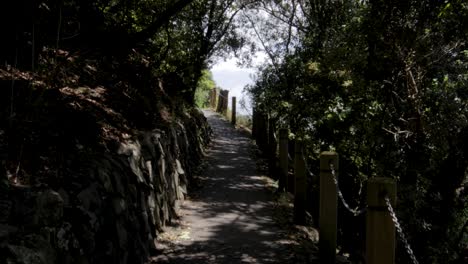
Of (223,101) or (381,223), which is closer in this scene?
(381,223)

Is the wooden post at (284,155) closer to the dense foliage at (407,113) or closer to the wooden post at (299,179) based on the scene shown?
the dense foliage at (407,113)

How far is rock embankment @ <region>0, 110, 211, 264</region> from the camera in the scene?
128 inches

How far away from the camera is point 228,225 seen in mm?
7020

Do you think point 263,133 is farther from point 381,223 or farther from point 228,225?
point 381,223

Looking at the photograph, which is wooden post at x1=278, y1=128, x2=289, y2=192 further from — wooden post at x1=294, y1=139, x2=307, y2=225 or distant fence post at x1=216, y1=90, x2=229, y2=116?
distant fence post at x1=216, y1=90, x2=229, y2=116

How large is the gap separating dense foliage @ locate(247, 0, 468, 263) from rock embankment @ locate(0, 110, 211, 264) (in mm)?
3845

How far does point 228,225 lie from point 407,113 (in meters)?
4.08

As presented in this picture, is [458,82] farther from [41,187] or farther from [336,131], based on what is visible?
[41,187]

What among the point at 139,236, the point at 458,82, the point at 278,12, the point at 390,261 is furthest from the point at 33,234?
the point at 278,12

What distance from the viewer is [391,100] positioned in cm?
887

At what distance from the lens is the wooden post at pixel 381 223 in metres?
3.26

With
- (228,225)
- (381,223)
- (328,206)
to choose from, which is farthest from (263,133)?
(381,223)

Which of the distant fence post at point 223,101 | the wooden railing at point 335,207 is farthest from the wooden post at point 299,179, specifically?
the distant fence post at point 223,101

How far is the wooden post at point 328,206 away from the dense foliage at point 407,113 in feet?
9.99
